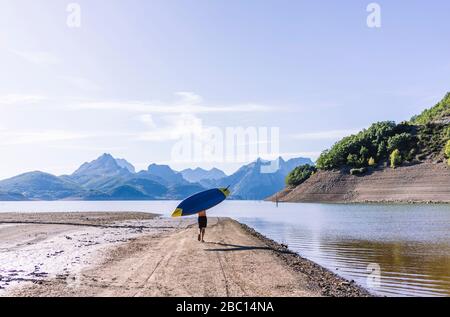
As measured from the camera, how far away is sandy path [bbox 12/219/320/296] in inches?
683

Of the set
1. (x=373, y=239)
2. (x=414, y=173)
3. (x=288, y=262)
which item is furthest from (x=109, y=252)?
(x=414, y=173)

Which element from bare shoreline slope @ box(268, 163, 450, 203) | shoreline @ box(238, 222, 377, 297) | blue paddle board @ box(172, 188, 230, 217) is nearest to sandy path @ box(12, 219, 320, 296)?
shoreline @ box(238, 222, 377, 297)

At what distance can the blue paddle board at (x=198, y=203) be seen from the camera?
1499 inches

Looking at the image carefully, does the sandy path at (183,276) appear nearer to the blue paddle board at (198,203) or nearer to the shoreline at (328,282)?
the shoreline at (328,282)

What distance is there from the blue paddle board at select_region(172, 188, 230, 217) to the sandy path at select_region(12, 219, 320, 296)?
7.09m

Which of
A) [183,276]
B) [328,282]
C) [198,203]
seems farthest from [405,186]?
[183,276]

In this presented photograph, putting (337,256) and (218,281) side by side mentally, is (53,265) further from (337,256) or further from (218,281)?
(337,256)

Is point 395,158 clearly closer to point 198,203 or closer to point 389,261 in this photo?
point 198,203

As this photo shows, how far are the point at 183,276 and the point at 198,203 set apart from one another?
17.8 m

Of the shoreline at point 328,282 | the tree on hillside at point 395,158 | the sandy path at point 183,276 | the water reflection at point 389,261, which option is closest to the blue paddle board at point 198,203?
the sandy path at point 183,276

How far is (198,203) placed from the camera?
1512 inches

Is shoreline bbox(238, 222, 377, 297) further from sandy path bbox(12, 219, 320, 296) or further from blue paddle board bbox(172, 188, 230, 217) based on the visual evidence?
blue paddle board bbox(172, 188, 230, 217)

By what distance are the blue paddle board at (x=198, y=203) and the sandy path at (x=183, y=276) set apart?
23.3 feet
